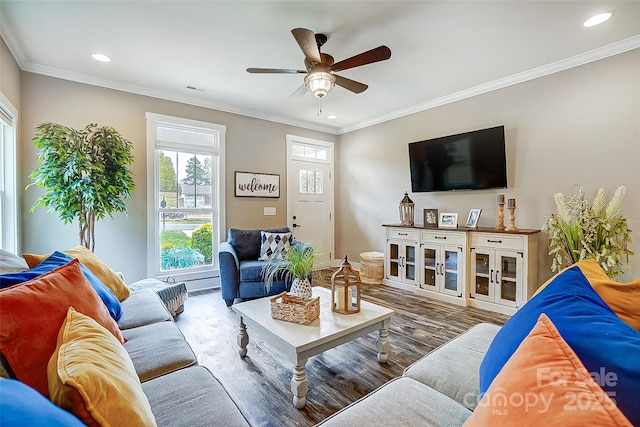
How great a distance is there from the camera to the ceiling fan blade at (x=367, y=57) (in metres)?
2.14

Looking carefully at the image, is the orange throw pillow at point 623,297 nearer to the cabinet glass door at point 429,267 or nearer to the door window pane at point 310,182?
the cabinet glass door at point 429,267

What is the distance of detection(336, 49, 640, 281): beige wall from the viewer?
2688mm

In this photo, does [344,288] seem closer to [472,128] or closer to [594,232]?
[594,232]

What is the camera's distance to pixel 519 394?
579 millimetres

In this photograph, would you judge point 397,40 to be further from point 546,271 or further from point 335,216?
point 335,216

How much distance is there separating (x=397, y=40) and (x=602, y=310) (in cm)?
258

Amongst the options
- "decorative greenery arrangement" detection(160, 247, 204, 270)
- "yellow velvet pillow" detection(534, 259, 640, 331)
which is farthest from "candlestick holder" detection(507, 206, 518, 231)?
"decorative greenery arrangement" detection(160, 247, 204, 270)

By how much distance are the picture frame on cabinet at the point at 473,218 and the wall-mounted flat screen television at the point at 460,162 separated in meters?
0.30

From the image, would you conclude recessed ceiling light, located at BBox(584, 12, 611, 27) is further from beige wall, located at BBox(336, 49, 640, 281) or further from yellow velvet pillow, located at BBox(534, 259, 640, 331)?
yellow velvet pillow, located at BBox(534, 259, 640, 331)

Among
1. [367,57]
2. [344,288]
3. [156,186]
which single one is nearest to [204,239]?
[156,186]

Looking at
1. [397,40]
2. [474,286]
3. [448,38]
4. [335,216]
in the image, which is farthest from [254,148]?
[474,286]

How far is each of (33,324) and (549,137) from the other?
426 cm

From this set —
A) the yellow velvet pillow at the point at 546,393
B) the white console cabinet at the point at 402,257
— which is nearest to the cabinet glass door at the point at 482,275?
the white console cabinet at the point at 402,257

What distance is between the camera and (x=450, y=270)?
360 centimetres
